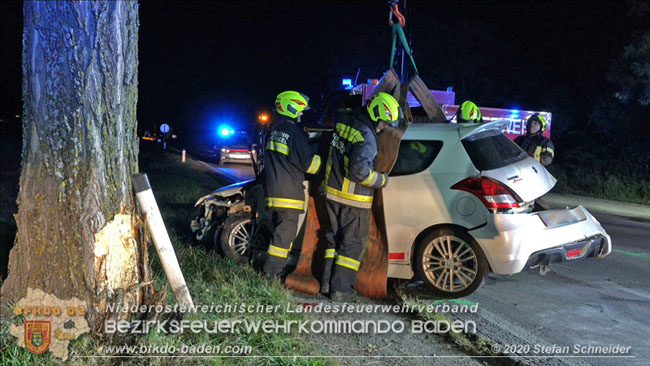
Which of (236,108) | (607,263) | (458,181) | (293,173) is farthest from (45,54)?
(236,108)

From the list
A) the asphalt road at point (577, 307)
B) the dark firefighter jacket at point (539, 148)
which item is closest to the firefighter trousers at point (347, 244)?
the asphalt road at point (577, 307)

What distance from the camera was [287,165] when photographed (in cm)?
589

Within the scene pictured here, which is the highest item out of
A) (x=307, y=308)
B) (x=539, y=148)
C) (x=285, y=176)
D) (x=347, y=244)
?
(x=539, y=148)

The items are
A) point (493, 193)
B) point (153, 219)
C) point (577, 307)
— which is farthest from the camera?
point (577, 307)

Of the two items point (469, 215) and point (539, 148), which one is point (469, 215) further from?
point (539, 148)

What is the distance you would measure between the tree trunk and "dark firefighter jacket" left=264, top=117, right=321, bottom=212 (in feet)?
7.05

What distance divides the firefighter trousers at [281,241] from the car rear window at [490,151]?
1.76 m

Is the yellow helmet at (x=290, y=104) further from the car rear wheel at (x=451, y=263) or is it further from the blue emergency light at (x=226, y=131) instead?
the blue emergency light at (x=226, y=131)

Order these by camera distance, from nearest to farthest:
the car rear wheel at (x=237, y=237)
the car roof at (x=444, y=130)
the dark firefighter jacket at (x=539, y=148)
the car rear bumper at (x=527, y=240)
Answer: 1. the car rear bumper at (x=527, y=240)
2. the car roof at (x=444, y=130)
3. the car rear wheel at (x=237, y=237)
4. the dark firefighter jacket at (x=539, y=148)

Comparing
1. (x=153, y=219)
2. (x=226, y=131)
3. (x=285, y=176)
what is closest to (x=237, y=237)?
(x=285, y=176)

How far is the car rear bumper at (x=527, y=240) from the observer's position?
17.0 feet

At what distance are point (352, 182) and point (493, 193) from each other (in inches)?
49.0

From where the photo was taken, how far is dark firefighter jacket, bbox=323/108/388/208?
5.37 m

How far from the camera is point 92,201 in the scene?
3.77 metres
